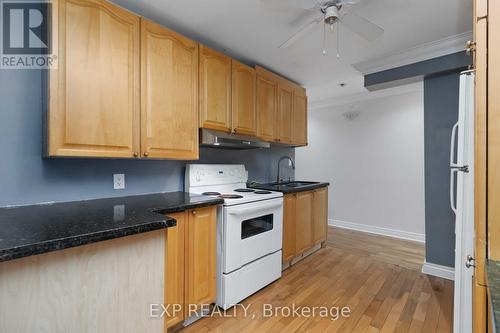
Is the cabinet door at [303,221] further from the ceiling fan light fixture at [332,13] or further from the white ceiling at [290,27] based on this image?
the ceiling fan light fixture at [332,13]

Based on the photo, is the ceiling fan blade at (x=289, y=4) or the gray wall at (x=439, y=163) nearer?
the ceiling fan blade at (x=289, y=4)

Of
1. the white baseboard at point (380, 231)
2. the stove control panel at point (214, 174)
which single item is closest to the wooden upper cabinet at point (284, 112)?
the stove control panel at point (214, 174)

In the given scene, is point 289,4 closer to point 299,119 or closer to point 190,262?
point 190,262

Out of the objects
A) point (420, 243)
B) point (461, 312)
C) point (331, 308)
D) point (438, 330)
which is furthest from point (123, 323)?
point (420, 243)

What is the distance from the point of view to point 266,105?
2.84m

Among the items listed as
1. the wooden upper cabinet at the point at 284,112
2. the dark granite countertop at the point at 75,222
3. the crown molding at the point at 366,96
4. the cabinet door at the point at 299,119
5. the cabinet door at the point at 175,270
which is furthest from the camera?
the crown molding at the point at 366,96

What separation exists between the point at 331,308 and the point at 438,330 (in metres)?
0.74

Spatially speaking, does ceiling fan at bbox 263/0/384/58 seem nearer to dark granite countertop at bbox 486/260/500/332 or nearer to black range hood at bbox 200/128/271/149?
black range hood at bbox 200/128/271/149

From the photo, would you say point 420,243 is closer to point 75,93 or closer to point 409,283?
point 409,283

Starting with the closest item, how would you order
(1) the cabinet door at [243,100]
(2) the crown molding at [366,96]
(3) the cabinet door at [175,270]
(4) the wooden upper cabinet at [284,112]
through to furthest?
1. (3) the cabinet door at [175,270]
2. (1) the cabinet door at [243,100]
3. (4) the wooden upper cabinet at [284,112]
4. (2) the crown molding at [366,96]

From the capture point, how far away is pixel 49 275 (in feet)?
3.18

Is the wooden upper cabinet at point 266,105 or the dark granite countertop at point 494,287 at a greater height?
the wooden upper cabinet at point 266,105

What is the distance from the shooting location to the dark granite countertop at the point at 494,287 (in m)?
0.53

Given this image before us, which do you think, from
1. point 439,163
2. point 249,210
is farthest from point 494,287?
point 439,163
